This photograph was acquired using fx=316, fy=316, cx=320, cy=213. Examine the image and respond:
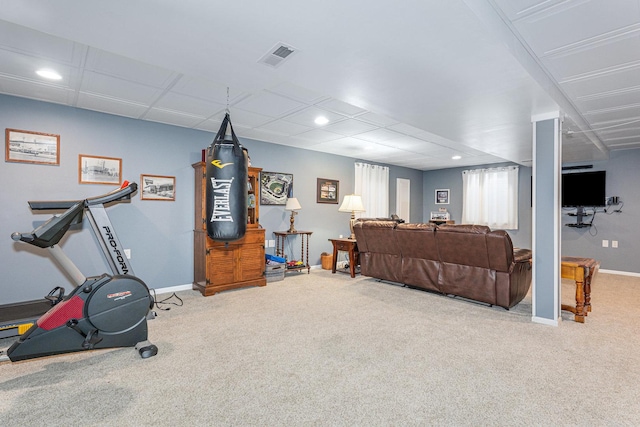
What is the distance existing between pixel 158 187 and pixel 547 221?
4.69 metres

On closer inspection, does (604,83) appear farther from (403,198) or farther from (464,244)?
(403,198)

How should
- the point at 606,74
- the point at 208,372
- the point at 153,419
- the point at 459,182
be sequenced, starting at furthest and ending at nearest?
the point at 459,182
the point at 606,74
the point at 208,372
the point at 153,419

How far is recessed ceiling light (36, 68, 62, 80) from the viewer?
277 centimetres

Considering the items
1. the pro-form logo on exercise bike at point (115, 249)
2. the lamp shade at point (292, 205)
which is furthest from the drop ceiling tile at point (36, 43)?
the lamp shade at point (292, 205)

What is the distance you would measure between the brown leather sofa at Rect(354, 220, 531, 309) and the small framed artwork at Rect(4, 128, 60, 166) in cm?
398

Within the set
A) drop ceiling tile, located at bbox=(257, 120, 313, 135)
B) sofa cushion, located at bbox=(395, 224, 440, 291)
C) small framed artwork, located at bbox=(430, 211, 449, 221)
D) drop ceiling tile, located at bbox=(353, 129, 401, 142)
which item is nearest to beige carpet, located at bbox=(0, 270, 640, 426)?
sofa cushion, located at bbox=(395, 224, 440, 291)

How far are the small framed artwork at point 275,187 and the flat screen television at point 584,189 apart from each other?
→ 18.1 feet

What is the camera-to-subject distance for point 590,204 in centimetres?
605

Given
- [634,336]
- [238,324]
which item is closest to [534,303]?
[634,336]

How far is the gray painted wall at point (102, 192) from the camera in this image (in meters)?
3.40

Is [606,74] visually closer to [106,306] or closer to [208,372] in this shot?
[208,372]

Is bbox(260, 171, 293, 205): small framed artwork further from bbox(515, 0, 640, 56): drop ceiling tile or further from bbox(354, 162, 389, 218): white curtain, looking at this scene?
bbox(515, 0, 640, 56): drop ceiling tile

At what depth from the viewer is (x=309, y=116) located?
404 centimetres

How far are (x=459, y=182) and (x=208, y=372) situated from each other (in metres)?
7.50
